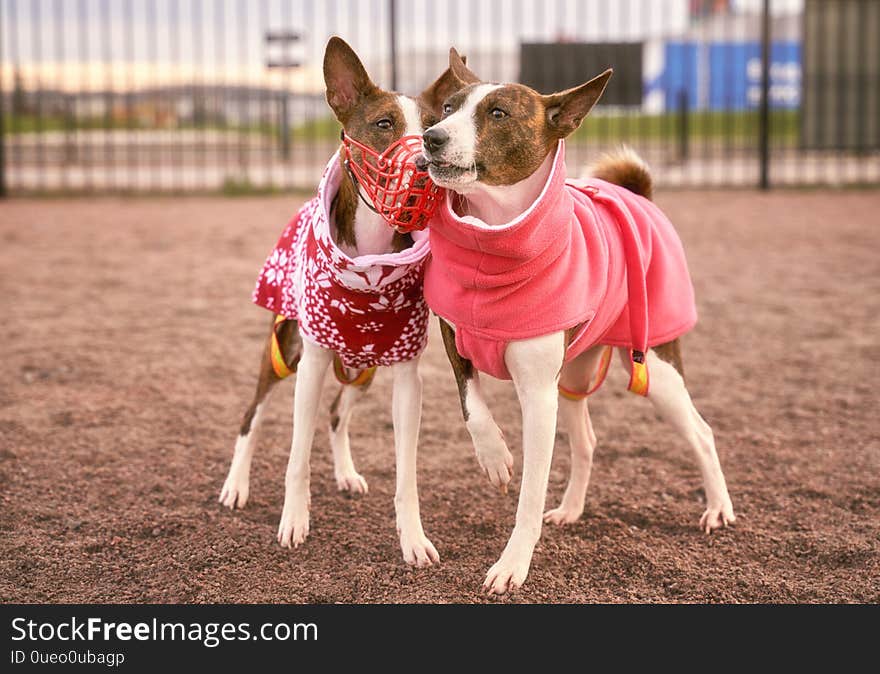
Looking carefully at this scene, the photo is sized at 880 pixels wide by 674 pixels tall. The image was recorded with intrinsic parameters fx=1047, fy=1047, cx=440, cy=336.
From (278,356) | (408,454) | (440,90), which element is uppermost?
(440,90)

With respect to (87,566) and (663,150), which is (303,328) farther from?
(663,150)

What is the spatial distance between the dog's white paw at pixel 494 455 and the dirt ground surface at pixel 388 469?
0.95ft

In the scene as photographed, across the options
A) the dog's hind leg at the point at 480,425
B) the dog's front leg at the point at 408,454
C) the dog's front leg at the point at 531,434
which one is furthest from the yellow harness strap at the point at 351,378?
the dog's front leg at the point at 531,434

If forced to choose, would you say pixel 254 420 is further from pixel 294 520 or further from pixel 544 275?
pixel 544 275

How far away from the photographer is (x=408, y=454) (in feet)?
9.99

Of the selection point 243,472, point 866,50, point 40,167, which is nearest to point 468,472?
point 243,472

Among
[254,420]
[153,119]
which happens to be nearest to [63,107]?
[153,119]

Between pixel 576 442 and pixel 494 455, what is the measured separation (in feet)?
1.93

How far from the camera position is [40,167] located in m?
12.2

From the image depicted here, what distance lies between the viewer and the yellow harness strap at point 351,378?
3.22 metres

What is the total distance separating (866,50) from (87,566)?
12841mm

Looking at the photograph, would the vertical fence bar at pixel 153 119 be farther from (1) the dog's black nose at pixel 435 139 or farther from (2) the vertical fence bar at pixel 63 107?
(1) the dog's black nose at pixel 435 139

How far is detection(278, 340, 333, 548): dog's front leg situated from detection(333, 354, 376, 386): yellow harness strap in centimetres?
13

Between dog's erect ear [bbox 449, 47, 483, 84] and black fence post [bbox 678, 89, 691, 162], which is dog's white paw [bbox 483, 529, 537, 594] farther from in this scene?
black fence post [bbox 678, 89, 691, 162]
